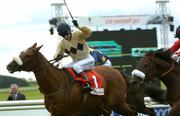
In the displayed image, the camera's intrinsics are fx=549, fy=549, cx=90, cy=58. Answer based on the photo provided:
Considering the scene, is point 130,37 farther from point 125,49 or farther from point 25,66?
point 25,66

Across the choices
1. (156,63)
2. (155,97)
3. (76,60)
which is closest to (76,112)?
(76,60)

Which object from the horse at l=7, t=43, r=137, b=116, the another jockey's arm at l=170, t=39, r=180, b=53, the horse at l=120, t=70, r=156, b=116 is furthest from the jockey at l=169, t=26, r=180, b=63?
the horse at l=7, t=43, r=137, b=116

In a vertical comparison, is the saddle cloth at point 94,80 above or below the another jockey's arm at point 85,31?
below

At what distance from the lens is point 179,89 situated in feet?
31.4

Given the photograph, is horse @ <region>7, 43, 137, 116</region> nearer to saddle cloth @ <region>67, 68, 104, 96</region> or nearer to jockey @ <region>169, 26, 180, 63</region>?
saddle cloth @ <region>67, 68, 104, 96</region>

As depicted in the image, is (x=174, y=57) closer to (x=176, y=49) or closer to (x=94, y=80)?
→ (x=176, y=49)

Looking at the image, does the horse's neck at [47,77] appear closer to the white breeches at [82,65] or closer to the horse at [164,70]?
the white breeches at [82,65]

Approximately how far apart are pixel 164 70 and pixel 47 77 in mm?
2142

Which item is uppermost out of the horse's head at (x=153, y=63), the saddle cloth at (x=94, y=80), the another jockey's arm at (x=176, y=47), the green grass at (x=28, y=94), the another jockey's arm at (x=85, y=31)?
→ the another jockey's arm at (x=85, y=31)

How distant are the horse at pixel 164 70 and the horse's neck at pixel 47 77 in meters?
1.50

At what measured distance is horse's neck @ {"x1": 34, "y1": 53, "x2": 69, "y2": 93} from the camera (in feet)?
30.1

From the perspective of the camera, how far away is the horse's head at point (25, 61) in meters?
8.87

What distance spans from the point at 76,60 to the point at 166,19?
36080 millimetres

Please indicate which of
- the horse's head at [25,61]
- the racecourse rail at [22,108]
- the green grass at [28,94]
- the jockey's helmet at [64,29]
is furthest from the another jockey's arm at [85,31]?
the green grass at [28,94]
